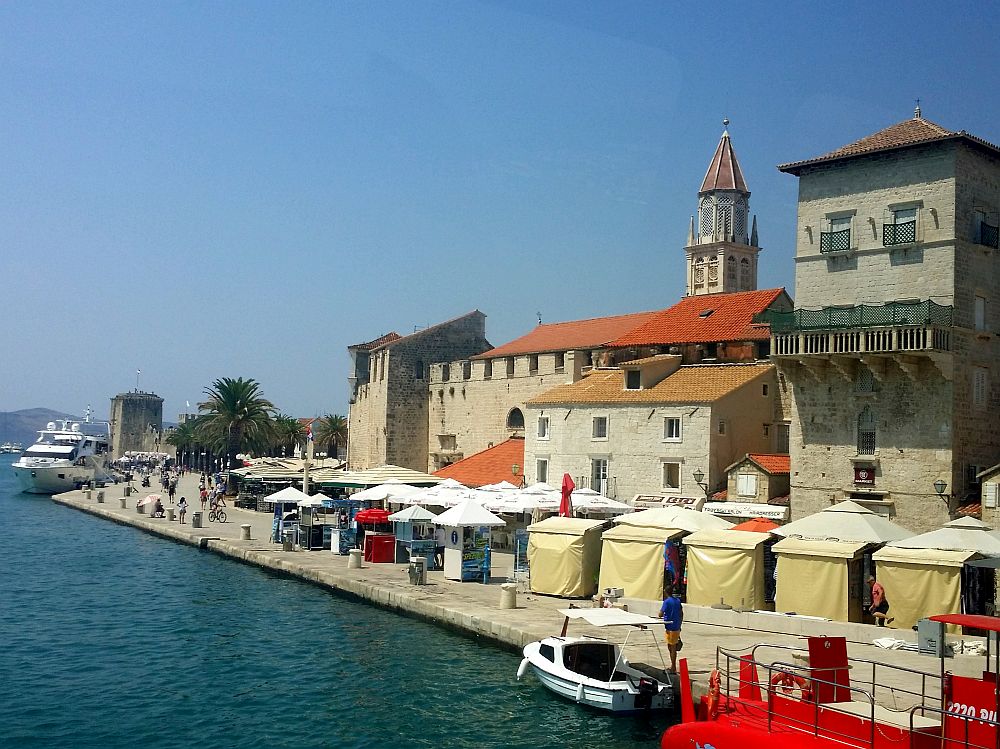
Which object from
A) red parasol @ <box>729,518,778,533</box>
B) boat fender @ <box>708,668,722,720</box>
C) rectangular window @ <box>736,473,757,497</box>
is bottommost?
boat fender @ <box>708,668,722,720</box>

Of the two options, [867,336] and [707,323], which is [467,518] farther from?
[707,323]

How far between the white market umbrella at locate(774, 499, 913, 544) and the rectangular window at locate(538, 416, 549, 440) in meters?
16.9

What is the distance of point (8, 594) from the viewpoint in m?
29.2

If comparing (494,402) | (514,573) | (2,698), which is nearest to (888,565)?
(514,573)

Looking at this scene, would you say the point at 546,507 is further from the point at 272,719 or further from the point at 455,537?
the point at 272,719

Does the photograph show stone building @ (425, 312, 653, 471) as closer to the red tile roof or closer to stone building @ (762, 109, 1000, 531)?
stone building @ (762, 109, 1000, 531)

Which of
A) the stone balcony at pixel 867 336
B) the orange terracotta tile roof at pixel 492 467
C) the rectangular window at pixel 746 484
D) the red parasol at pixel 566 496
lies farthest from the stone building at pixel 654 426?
the red parasol at pixel 566 496

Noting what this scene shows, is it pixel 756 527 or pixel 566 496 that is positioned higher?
pixel 566 496

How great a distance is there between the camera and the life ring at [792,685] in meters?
13.9

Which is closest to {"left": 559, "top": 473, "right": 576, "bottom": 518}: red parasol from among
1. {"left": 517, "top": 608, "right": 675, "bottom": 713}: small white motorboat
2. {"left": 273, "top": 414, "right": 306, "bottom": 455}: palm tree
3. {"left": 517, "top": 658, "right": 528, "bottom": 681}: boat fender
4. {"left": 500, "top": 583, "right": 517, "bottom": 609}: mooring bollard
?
{"left": 500, "top": 583, "right": 517, "bottom": 609}: mooring bollard

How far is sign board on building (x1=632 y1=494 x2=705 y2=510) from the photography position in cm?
3156

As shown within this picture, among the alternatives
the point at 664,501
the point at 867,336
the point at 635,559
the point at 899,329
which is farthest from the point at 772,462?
the point at 635,559

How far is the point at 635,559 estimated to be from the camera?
24422 millimetres

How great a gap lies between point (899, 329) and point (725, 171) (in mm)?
65779
